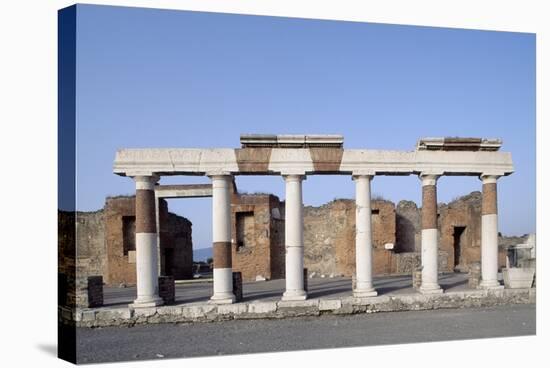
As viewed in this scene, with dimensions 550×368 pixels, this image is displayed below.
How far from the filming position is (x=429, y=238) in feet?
44.9

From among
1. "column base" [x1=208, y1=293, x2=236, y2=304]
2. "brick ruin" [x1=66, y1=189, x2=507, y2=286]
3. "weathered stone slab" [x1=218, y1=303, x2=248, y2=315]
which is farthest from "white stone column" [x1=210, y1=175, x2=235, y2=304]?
"brick ruin" [x1=66, y1=189, x2=507, y2=286]

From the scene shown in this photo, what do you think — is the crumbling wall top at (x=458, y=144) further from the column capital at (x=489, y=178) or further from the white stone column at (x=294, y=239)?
the white stone column at (x=294, y=239)

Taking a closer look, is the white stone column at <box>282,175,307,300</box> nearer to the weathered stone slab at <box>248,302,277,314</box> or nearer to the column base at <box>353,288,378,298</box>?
the weathered stone slab at <box>248,302,277,314</box>

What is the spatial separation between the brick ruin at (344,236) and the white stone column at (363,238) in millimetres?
8640

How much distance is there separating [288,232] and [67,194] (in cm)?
574

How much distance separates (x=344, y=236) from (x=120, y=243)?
29.9ft

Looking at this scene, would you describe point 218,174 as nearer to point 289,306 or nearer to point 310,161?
point 310,161

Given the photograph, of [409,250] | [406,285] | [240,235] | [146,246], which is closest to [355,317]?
[406,285]

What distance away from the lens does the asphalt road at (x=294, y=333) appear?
9.85 meters

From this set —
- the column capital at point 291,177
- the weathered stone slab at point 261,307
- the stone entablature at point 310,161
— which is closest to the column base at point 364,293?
the weathered stone slab at point 261,307

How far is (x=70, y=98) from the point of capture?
346 inches

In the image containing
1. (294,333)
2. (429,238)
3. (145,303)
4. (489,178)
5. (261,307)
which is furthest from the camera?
(489,178)

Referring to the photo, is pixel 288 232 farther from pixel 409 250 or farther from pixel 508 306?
pixel 409 250

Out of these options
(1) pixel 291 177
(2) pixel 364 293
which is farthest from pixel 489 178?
(1) pixel 291 177
